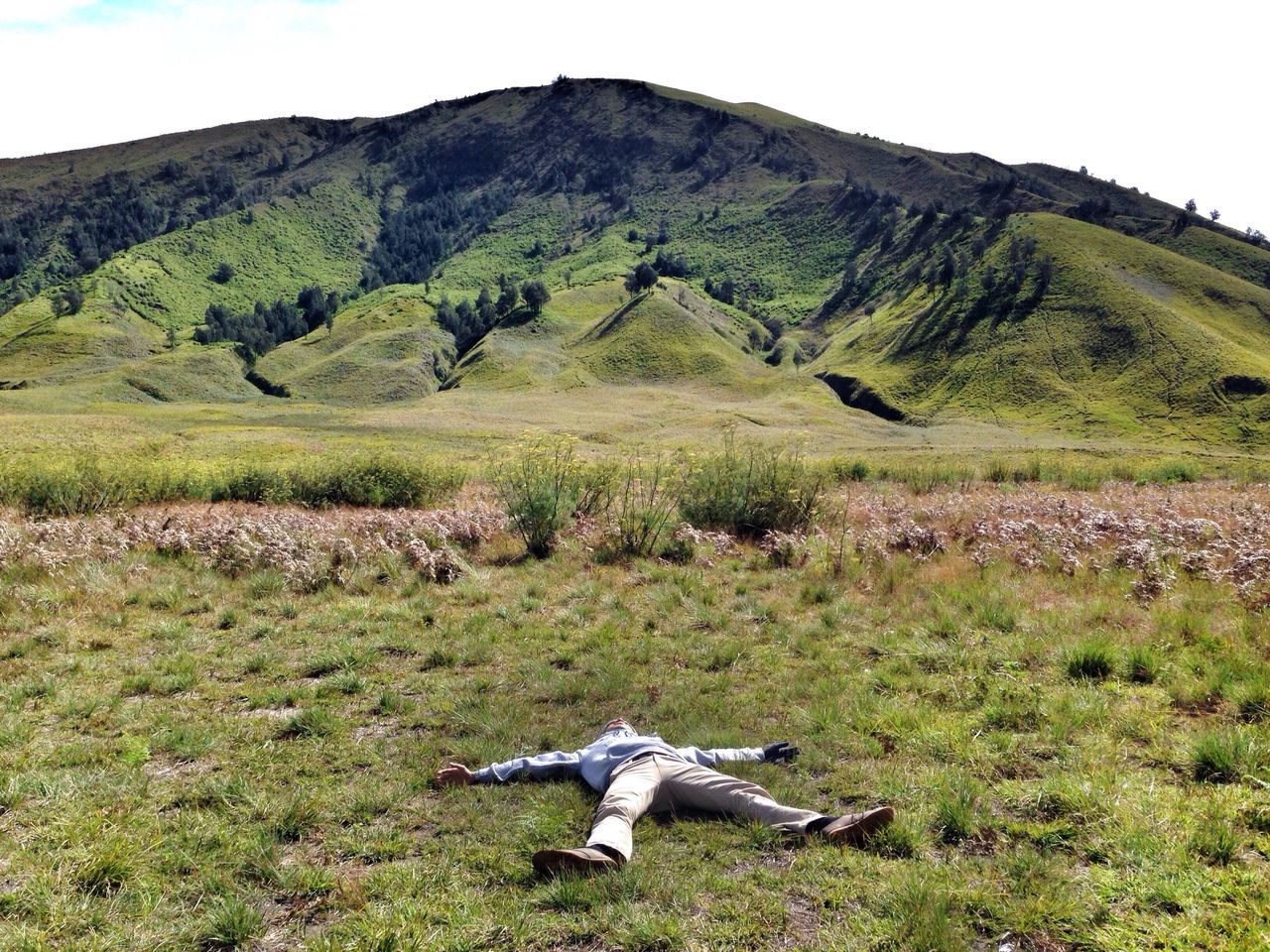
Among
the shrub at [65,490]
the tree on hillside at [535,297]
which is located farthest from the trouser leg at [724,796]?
the tree on hillside at [535,297]

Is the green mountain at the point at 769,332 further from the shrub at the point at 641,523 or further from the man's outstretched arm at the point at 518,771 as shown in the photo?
the man's outstretched arm at the point at 518,771

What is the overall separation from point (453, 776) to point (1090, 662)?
5748mm

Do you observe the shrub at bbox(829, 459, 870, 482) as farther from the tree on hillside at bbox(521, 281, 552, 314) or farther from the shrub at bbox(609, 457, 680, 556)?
the tree on hillside at bbox(521, 281, 552, 314)

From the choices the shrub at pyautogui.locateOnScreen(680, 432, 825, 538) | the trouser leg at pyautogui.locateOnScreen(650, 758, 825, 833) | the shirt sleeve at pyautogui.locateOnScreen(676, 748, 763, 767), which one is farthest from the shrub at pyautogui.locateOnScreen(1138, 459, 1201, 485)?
the trouser leg at pyautogui.locateOnScreen(650, 758, 825, 833)

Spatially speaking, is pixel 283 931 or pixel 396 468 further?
pixel 396 468

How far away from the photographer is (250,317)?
142m

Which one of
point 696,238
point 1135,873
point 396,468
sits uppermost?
point 696,238

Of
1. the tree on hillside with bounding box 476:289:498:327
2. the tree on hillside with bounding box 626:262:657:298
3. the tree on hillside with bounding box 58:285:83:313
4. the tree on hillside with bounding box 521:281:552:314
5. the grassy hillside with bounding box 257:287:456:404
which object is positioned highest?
the tree on hillside with bounding box 626:262:657:298

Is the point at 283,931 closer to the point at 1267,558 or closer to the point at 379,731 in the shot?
the point at 379,731

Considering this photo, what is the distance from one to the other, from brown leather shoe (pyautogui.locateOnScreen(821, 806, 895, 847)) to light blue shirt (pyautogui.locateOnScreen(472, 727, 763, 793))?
1.09 m

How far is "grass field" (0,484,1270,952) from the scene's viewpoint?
375cm

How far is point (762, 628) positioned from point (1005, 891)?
4.84 meters

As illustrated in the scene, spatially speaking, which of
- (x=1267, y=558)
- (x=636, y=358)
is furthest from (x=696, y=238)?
(x=1267, y=558)

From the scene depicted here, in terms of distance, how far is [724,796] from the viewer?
186 inches
